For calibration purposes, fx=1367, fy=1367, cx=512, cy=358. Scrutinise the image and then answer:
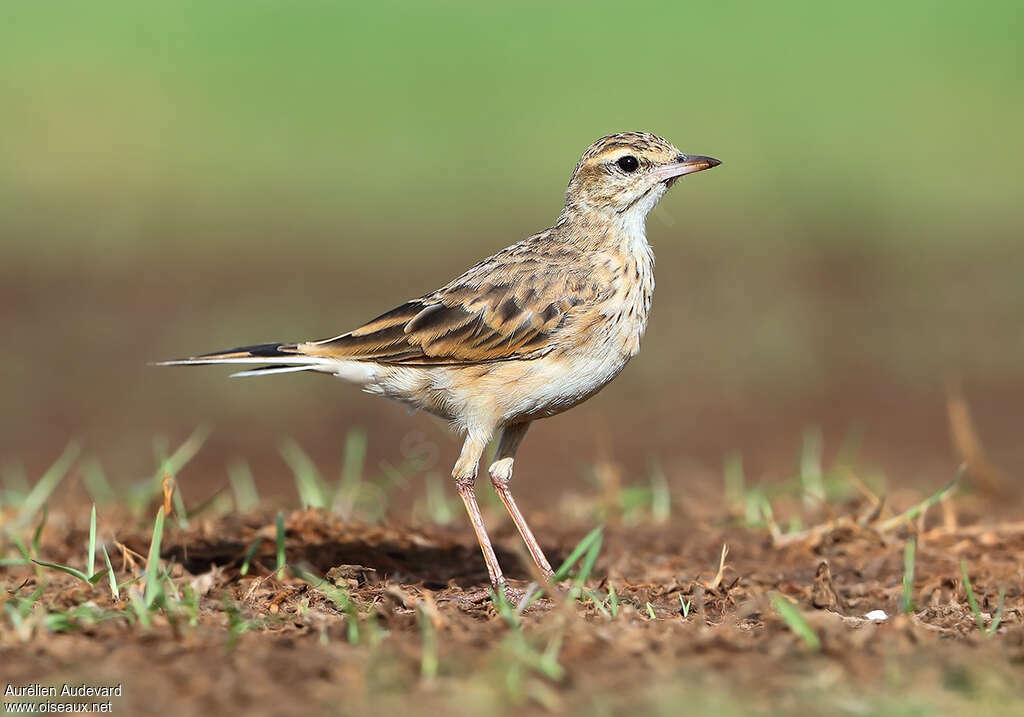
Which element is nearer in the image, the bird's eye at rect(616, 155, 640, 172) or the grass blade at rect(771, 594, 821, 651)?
the grass blade at rect(771, 594, 821, 651)

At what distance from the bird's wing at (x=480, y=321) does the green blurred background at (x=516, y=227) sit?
280 cm

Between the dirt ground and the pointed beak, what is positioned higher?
the pointed beak

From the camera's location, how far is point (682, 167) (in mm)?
7031

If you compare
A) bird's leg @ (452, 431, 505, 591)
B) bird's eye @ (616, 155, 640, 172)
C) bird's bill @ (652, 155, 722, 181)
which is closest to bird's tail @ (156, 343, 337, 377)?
bird's leg @ (452, 431, 505, 591)

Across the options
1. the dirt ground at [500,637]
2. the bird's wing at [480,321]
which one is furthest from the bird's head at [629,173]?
the dirt ground at [500,637]

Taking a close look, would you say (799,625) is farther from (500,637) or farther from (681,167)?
(681,167)

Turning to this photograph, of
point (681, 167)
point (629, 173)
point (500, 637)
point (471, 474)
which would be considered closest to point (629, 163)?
point (629, 173)

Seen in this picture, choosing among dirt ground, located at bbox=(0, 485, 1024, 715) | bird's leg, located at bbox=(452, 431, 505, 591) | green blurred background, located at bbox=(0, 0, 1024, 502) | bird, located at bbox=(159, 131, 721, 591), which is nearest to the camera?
dirt ground, located at bbox=(0, 485, 1024, 715)

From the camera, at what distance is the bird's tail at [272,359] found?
6570 mm

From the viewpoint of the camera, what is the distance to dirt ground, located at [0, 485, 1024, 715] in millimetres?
3984

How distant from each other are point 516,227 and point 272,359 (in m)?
11.4

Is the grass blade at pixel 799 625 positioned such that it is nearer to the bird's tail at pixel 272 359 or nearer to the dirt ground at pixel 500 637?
the dirt ground at pixel 500 637

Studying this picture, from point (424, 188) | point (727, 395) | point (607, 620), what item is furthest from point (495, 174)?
point (607, 620)

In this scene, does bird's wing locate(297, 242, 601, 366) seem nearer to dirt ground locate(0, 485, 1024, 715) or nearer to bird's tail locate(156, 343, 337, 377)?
bird's tail locate(156, 343, 337, 377)
